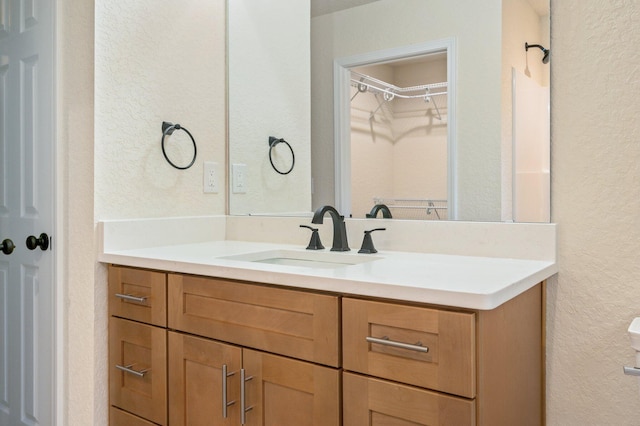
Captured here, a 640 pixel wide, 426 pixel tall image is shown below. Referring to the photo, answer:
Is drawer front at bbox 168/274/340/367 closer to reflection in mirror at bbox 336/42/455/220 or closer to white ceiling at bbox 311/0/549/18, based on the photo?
reflection in mirror at bbox 336/42/455/220

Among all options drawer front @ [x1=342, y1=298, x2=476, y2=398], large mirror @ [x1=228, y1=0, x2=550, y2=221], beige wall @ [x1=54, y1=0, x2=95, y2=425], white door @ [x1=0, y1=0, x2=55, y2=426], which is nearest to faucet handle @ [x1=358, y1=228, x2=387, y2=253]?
large mirror @ [x1=228, y1=0, x2=550, y2=221]

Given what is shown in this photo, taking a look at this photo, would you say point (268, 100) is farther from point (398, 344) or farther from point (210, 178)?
point (398, 344)

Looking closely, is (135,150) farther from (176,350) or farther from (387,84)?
(387,84)

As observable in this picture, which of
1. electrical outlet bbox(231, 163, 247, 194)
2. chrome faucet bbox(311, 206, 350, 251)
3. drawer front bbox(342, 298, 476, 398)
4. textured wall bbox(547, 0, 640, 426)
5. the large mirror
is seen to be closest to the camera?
drawer front bbox(342, 298, 476, 398)

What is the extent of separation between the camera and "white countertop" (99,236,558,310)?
0.99 metres

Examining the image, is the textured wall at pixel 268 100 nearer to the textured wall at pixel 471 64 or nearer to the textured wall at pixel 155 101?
the textured wall at pixel 155 101

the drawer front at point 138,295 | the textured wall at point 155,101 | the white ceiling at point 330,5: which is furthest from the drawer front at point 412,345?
the white ceiling at point 330,5

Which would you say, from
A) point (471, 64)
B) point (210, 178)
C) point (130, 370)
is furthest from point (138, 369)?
point (471, 64)

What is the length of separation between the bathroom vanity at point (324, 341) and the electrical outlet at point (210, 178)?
1.55 feet

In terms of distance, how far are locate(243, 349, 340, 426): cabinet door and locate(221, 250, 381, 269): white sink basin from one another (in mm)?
420

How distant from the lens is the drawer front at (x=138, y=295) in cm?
152

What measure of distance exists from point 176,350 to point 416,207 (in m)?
0.86

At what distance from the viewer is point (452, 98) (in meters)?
1.55

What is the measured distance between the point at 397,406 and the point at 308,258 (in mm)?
731
